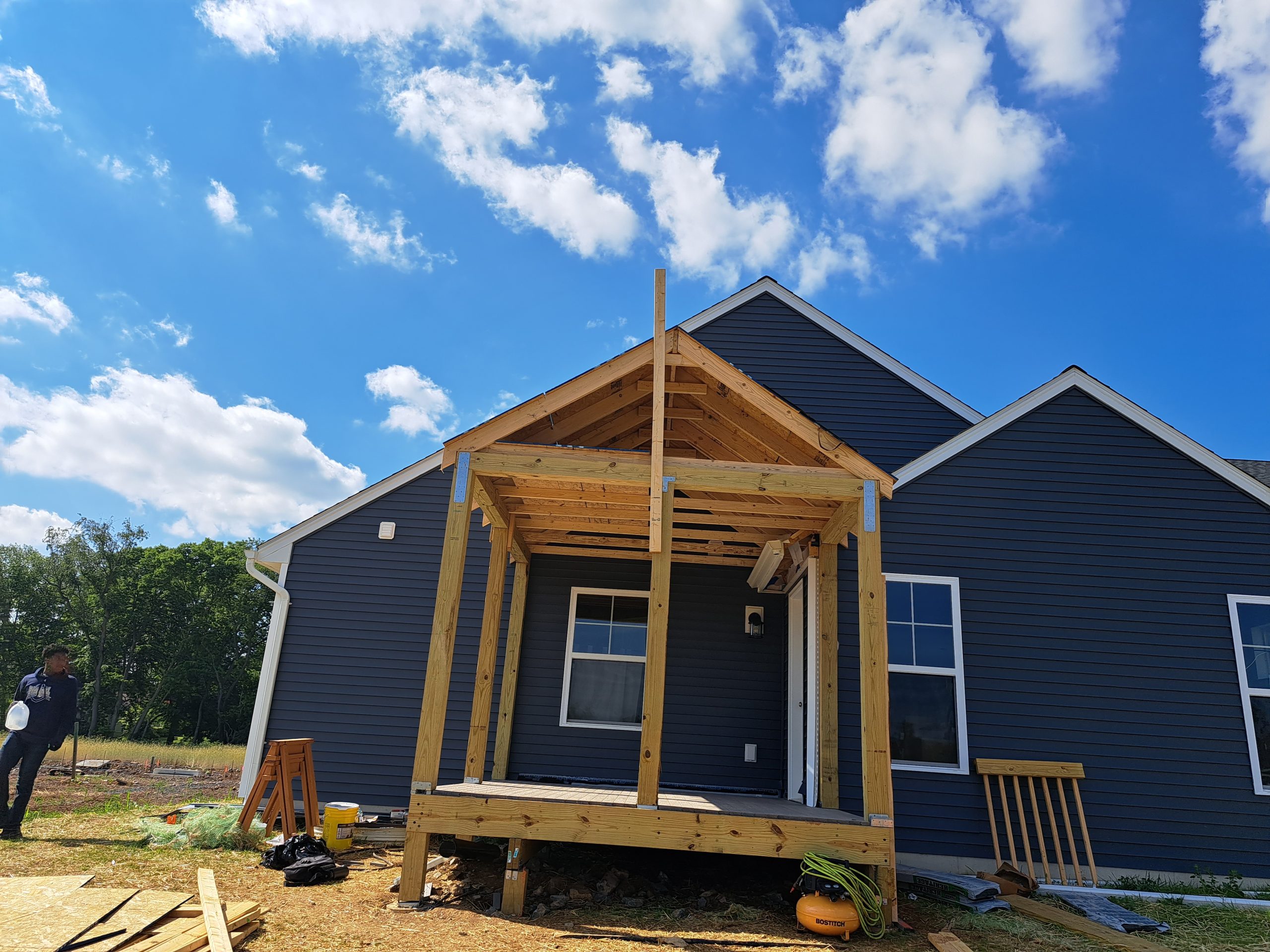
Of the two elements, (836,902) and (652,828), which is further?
(652,828)

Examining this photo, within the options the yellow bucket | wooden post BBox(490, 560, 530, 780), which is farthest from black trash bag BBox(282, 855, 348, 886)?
wooden post BBox(490, 560, 530, 780)

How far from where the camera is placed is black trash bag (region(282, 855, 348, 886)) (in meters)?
5.15

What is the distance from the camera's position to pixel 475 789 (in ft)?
16.9

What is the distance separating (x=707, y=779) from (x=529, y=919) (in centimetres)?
376

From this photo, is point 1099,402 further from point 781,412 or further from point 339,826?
point 339,826

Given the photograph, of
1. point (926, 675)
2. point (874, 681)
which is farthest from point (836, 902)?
point (926, 675)

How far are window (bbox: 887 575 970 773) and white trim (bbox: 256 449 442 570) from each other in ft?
17.3

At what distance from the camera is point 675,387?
6.03 metres

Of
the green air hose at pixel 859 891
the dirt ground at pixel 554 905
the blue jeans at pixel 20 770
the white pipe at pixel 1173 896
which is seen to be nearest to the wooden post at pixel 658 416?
the green air hose at pixel 859 891

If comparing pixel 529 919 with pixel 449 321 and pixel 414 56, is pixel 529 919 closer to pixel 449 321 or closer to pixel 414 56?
pixel 414 56

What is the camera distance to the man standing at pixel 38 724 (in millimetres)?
6336

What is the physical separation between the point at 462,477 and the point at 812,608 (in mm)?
3416

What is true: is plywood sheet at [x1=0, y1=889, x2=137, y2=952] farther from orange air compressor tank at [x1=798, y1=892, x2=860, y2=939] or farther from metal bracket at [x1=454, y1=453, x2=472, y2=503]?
orange air compressor tank at [x1=798, y1=892, x2=860, y2=939]

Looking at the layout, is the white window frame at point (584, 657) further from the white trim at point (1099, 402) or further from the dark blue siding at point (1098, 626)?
the white trim at point (1099, 402)
